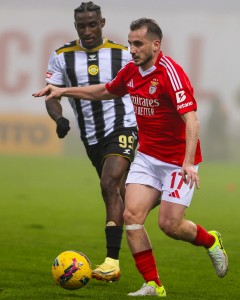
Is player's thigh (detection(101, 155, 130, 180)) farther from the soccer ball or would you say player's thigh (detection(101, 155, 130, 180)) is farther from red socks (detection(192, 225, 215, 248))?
the soccer ball

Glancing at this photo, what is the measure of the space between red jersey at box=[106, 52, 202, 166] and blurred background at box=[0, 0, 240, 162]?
32.5 meters

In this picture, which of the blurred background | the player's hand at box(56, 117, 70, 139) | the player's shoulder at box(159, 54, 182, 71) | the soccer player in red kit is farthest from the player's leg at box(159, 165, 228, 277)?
the blurred background

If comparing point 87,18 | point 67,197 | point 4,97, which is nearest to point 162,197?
point 87,18

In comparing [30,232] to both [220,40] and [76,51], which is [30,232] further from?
[220,40]

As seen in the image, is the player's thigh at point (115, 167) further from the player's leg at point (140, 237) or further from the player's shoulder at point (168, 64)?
the player's shoulder at point (168, 64)

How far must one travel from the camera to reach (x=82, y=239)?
1326 cm

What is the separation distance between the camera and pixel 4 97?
46.3 metres

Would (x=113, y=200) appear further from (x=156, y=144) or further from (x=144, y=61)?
(x=144, y=61)

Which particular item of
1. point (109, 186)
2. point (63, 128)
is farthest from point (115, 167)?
point (63, 128)

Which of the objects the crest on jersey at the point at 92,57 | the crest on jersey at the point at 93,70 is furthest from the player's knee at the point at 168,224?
the crest on jersey at the point at 92,57

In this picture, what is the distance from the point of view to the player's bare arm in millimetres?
7883

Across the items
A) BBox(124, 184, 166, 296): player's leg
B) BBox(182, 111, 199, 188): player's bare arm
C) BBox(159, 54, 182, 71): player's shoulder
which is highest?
BBox(159, 54, 182, 71): player's shoulder

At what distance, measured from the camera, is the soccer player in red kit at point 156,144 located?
8.19 metres

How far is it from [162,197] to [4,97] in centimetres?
3829
